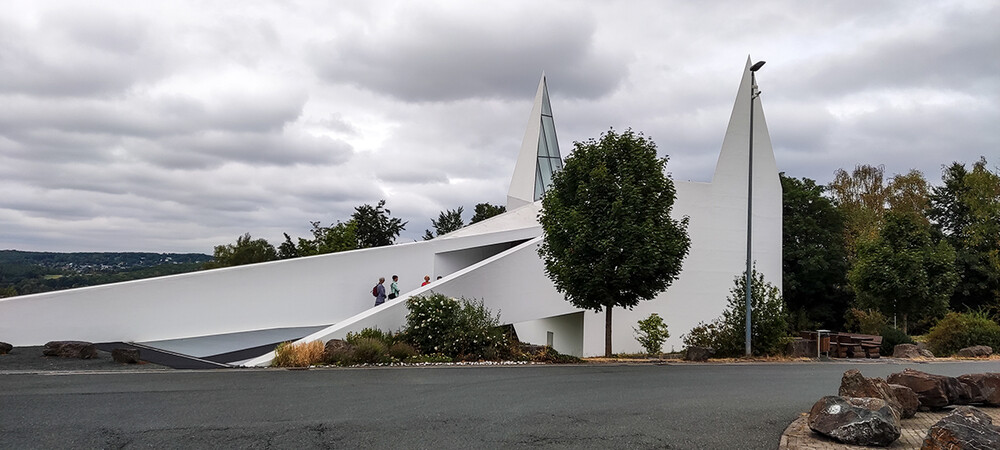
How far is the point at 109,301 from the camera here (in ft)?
53.4

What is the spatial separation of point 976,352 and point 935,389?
15120mm

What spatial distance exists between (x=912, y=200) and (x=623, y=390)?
44.2 metres

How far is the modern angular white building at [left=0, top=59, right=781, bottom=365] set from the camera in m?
15.6

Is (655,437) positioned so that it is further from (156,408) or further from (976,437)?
(156,408)

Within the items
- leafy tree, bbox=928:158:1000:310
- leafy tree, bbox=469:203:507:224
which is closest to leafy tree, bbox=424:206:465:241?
leafy tree, bbox=469:203:507:224

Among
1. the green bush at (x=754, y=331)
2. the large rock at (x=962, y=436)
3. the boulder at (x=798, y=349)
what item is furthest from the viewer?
the boulder at (x=798, y=349)

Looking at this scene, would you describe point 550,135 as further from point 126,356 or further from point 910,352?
point 126,356

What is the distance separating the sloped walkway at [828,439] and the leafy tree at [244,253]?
38.7 m

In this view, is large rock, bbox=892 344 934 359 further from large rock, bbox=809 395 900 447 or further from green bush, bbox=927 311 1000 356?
large rock, bbox=809 395 900 447

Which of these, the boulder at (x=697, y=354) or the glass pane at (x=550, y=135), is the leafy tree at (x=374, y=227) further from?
the boulder at (x=697, y=354)

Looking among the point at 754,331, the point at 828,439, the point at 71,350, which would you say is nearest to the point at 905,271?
the point at 754,331

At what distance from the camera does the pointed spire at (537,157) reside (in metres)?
39.1

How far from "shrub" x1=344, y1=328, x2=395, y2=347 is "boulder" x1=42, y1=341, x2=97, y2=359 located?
497cm

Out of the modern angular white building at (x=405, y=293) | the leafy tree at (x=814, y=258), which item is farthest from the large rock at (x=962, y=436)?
the leafy tree at (x=814, y=258)
